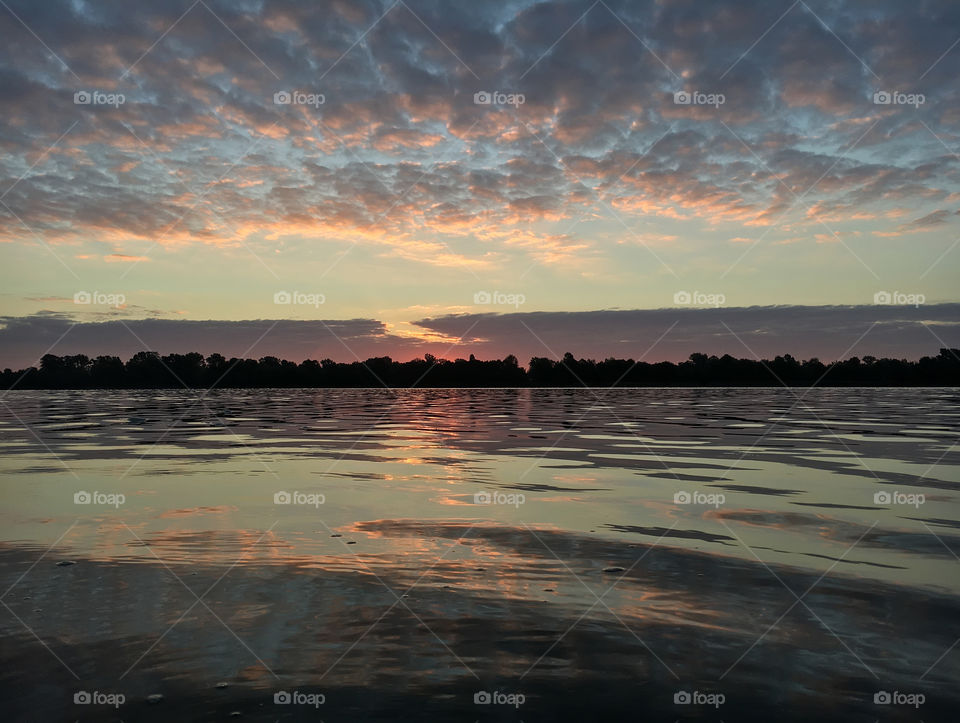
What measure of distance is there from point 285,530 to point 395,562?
112 inches

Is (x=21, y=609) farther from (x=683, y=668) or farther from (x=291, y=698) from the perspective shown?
(x=683, y=668)

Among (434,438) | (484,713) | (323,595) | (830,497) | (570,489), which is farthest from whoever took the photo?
(434,438)

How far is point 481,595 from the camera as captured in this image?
7488 mm

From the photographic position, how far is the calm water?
200 inches

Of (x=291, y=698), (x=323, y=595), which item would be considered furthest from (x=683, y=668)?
(x=323, y=595)

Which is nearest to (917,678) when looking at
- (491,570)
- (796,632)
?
(796,632)

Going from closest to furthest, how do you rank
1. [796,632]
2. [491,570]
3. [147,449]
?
1. [796,632]
2. [491,570]
3. [147,449]

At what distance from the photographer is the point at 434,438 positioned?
2902 centimetres

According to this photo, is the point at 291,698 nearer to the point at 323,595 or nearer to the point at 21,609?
the point at 323,595

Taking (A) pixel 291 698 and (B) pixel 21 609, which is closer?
(A) pixel 291 698

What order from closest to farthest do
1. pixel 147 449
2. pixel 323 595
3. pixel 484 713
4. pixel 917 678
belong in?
1. pixel 484 713
2. pixel 917 678
3. pixel 323 595
4. pixel 147 449

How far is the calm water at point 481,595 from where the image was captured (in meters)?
5.09

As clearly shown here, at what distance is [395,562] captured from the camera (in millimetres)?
8883

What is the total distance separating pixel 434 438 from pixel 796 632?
76.4ft
